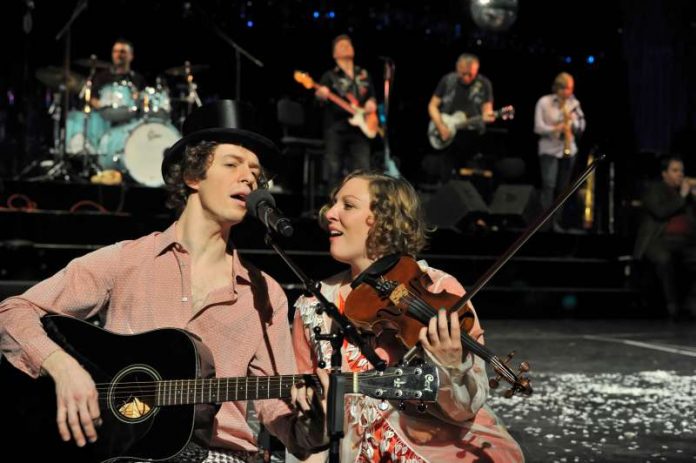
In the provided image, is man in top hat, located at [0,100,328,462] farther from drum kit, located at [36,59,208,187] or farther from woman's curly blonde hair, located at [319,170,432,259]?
drum kit, located at [36,59,208,187]

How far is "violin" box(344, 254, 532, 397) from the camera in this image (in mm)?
3281

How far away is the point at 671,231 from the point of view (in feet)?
39.2

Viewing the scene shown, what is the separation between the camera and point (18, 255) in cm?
916

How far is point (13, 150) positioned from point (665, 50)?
10.3m

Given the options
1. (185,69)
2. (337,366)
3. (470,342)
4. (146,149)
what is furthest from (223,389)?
(185,69)

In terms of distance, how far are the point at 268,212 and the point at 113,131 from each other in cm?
933

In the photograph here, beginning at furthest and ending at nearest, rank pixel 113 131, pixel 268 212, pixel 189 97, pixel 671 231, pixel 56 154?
pixel 189 97 → pixel 56 154 → pixel 671 231 → pixel 113 131 → pixel 268 212

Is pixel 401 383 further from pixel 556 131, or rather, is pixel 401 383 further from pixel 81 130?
pixel 556 131

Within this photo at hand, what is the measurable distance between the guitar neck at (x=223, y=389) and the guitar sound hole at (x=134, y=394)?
0.03 m

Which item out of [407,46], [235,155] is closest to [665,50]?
[407,46]

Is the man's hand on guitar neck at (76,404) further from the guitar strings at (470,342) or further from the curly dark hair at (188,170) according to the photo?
the guitar strings at (470,342)

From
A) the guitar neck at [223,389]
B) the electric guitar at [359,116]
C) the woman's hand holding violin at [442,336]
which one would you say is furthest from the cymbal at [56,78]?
the woman's hand holding violin at [442,336]

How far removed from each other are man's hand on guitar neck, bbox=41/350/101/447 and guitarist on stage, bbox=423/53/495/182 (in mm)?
9448

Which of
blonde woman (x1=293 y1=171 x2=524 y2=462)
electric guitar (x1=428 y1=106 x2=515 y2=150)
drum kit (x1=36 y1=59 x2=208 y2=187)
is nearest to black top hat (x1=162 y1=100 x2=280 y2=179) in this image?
blonde woman (x1=293 y1=171 x2=524 y2=462)
